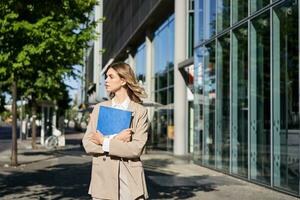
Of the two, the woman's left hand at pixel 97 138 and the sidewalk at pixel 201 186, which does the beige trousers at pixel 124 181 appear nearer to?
the woman's left hand at pixel 97 138

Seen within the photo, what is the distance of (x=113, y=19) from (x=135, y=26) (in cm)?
1686

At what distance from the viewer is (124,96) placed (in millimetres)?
4246

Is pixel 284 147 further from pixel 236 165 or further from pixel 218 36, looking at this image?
pixel 218 36

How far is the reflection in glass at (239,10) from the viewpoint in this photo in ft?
49.8

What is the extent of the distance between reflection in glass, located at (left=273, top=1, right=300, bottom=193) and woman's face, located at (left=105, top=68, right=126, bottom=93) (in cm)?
786

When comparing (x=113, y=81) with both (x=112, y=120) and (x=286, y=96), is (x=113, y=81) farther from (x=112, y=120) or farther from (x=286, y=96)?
(x=286, y=96)

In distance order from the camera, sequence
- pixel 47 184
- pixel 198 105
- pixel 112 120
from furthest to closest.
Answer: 1. pixel 198 105
2. pixel 47 184
3. pixel 112 120

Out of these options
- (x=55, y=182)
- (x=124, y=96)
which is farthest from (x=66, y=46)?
(x=124, y=96)

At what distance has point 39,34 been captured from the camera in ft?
Result: 47.8

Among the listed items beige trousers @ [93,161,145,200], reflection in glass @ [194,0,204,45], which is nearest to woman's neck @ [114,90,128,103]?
beige trousers @ [93,161,145,200]

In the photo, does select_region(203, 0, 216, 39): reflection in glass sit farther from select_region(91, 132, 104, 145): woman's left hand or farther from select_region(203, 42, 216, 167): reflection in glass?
select_region(91, 132, 104, 145): woman's left hand

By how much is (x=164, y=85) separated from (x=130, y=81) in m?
Result: 25.7

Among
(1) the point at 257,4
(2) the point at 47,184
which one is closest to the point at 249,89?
(1) the point at 257,4

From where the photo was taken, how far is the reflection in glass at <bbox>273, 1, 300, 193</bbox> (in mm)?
11680
